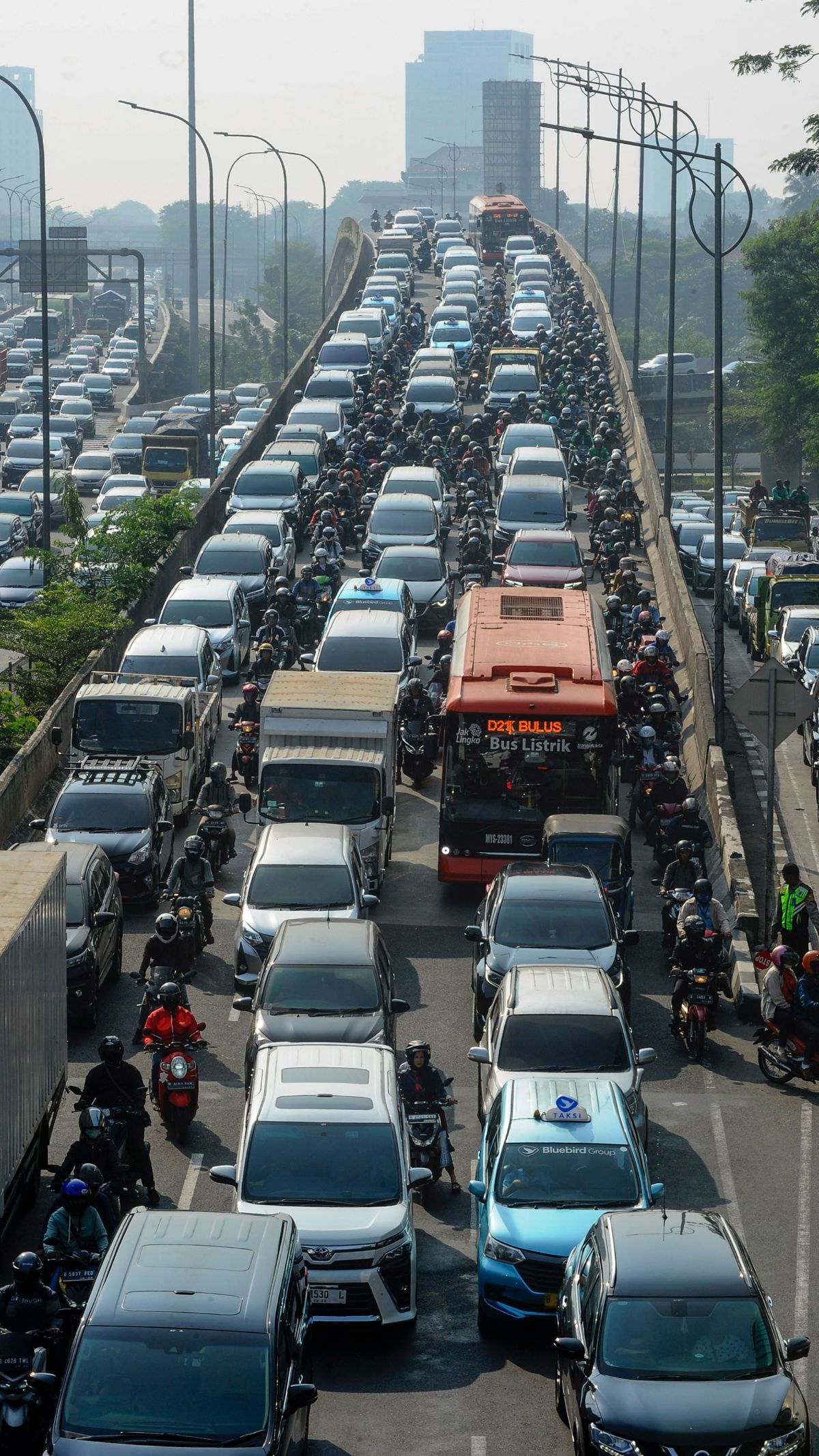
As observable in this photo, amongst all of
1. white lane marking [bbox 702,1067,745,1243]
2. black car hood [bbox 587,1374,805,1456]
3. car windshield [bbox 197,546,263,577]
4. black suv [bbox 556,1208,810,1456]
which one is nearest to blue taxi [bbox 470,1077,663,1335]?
black suv [bbox 556,1208,810,1456]

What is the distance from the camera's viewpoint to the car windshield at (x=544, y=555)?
3816 centimetres

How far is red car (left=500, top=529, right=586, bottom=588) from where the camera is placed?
37469 mm

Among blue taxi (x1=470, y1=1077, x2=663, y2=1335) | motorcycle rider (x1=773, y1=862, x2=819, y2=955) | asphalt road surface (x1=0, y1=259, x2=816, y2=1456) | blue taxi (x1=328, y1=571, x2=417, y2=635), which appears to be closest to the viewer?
asphalt road surface (x1=0, y1=259, x2=816, y2=1456)

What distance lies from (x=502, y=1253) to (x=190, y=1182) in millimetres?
3632

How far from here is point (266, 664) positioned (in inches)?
1293

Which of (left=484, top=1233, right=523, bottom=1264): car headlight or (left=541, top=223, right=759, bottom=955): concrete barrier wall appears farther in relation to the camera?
(left=541, top=223, right=759, bottom=955): concrete barrier wall

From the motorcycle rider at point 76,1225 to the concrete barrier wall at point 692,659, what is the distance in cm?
937

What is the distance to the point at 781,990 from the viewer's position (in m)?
19.8

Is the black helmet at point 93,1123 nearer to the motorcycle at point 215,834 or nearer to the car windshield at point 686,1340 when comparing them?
the car windshield at point 686,1340

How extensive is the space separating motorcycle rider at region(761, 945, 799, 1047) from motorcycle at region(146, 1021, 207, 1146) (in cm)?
514

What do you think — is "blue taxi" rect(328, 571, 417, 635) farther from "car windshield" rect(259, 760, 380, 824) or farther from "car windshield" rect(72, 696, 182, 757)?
"car windshield" rect(259, 760, 380, 824)

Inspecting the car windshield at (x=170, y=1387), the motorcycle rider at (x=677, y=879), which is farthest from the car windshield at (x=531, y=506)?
the car windshield at (x=170, y=1387)

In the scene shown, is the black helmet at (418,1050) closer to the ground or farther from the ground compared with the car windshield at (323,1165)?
farther from the ground

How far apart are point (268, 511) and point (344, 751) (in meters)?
18.6
